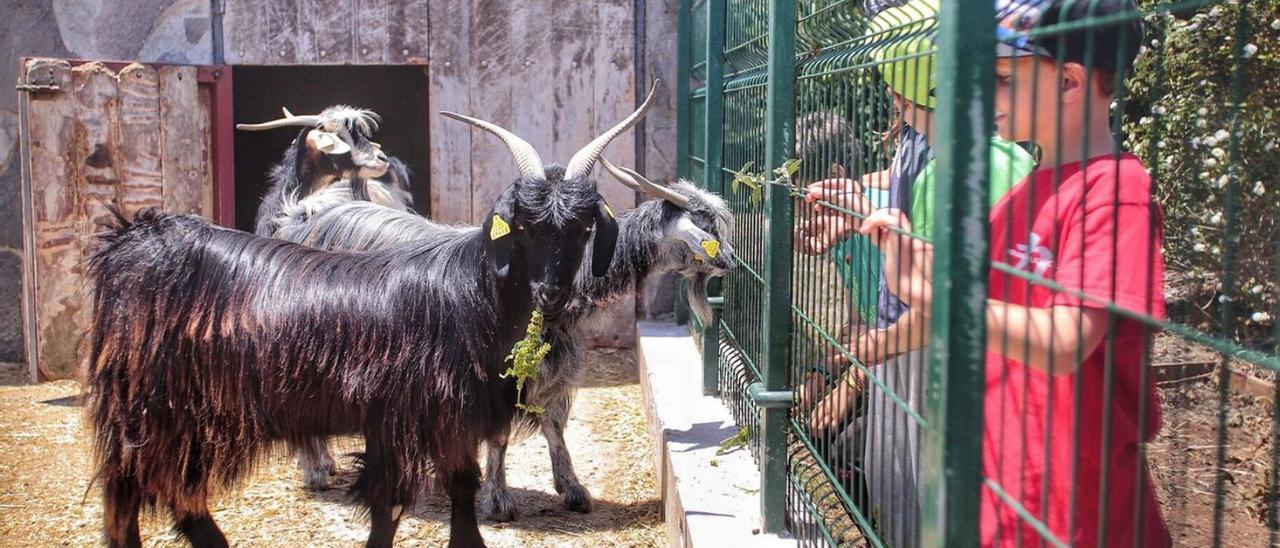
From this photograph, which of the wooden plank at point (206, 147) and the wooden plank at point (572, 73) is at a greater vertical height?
the wooden plank at point (572, 73)

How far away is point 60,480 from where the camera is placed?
5.52 m

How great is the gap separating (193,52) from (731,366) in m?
4.59

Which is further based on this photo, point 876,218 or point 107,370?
point 107,370

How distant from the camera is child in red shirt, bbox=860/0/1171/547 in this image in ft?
4.58

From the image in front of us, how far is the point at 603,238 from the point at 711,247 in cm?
80

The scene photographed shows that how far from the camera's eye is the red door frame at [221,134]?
24.2ft

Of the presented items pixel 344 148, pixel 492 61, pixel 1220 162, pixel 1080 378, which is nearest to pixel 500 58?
pixel 492 61

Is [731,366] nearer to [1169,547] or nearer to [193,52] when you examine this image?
[1169,547]

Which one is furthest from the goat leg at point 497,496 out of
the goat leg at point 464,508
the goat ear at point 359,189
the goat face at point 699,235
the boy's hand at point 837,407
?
the boy's hand at point 837,407

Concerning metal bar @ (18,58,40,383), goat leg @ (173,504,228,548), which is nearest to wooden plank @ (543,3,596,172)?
metal bar @ (18,58,40,383)

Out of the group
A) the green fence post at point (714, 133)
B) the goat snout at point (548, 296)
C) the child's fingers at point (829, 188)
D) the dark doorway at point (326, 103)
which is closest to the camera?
the child's fingers at point (829, 188)

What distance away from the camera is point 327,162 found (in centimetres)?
655

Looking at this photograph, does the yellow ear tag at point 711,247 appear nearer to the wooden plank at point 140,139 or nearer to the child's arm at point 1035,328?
the child's arm at point 1035,328

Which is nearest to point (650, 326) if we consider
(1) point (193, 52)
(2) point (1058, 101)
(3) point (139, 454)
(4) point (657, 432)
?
(4) point (657, 432)
